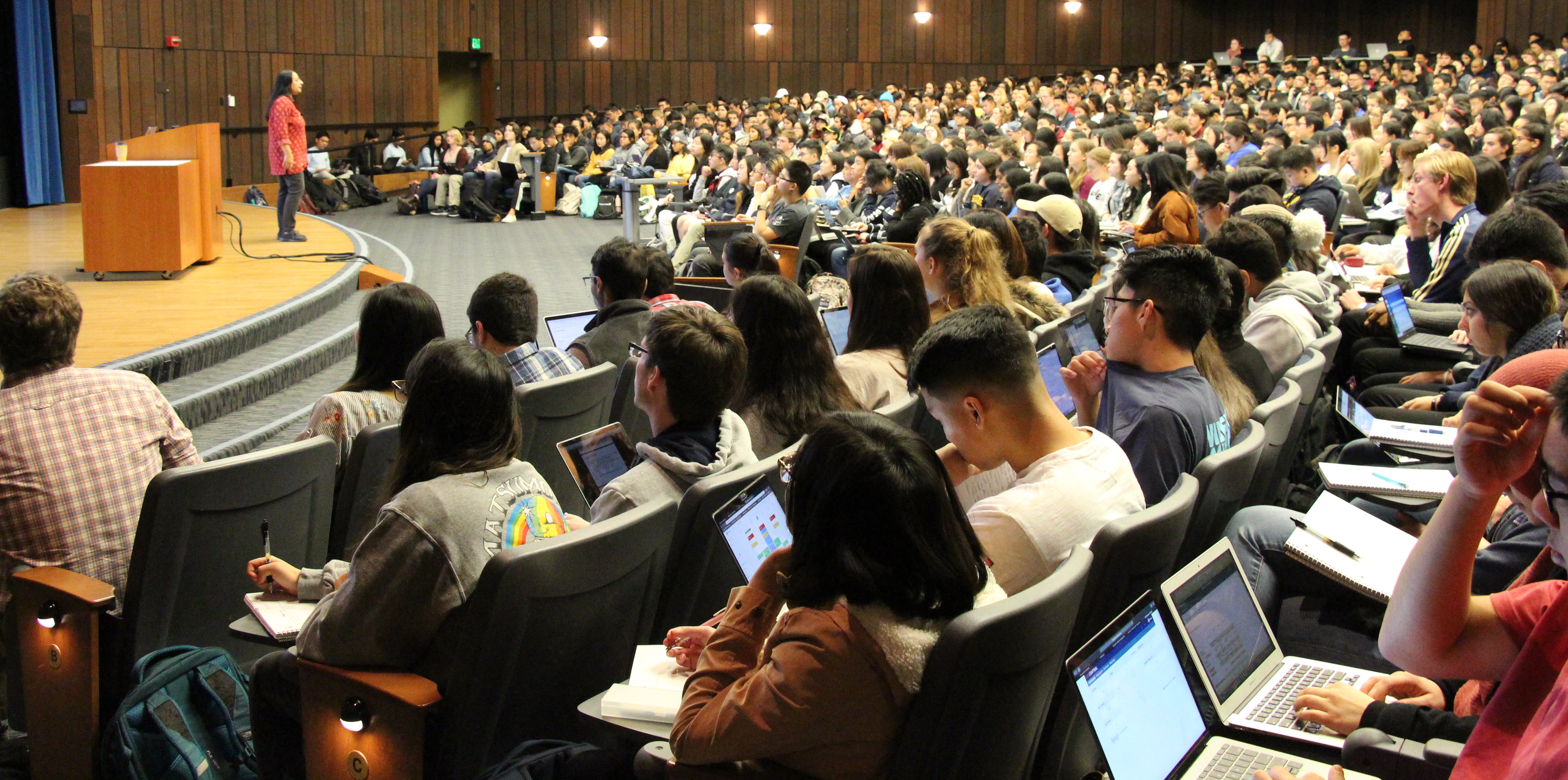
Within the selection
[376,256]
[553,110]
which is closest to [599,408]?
[376,256]

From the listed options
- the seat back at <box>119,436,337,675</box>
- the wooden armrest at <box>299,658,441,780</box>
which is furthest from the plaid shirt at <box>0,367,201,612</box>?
the wooden armrest at <box>299,658,441,780</box>

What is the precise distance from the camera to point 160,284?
6785mm

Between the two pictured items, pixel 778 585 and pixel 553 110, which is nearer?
pixel 778 585

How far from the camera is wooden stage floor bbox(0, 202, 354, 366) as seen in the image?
5.33 metres

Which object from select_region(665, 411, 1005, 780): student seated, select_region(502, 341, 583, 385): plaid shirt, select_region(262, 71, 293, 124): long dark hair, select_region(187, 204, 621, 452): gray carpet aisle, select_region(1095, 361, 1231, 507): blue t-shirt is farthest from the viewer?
select_region(262, 71, 293, 124): long dark hair

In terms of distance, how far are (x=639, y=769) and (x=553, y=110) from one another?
68.1ft

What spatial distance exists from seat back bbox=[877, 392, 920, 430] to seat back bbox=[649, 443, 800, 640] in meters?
0.63

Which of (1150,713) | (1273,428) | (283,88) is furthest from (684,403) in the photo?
(283,88)

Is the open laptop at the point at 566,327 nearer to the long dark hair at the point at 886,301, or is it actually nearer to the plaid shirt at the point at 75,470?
the long dark hair at the point at 886,301

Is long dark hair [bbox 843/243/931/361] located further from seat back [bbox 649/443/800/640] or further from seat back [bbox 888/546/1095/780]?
seat back [bbox 888/546/1095/780]

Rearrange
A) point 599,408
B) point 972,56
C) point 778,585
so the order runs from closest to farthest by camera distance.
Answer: point 778,585 → point 599,408 → point 972,56

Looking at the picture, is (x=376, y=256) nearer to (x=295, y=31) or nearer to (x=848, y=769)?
(x=295, y=31)

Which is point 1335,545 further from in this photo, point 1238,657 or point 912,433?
point 912,433

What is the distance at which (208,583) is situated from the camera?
8.20 ft
